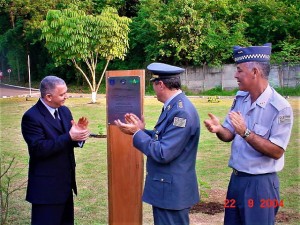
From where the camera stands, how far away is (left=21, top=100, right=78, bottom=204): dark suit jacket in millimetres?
3039

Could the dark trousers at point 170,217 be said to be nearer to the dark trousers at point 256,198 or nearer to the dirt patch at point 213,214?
the dark trousers at point 256,198

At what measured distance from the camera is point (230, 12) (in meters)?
23.5

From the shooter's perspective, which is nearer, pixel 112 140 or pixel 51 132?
pixel 51 132

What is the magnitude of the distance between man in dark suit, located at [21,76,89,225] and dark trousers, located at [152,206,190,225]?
846mm

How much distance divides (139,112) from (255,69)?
1.20 meters

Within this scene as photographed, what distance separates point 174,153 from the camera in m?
2.67

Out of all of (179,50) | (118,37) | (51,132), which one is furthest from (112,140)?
(179,50)

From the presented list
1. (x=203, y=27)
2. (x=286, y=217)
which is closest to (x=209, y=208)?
(x=286, y=217)

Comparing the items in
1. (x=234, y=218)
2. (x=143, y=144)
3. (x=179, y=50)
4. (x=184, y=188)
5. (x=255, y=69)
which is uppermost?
(x=179, y=50)

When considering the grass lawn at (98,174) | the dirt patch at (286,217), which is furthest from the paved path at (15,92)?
the dirt patch at (286,217)

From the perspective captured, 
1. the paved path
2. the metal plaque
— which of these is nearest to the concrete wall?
the paved path

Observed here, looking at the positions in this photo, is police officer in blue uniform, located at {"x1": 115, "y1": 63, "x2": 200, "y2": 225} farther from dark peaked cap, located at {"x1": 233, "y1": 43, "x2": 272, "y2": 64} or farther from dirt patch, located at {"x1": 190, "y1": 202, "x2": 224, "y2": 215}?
dirt patch, located at {"x1": 190, "y1": 202, "x2": 224, "y2": 215}

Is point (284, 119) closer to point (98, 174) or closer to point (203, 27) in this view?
point (98, 174)

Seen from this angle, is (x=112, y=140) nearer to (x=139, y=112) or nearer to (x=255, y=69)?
(x=139, y=112)
